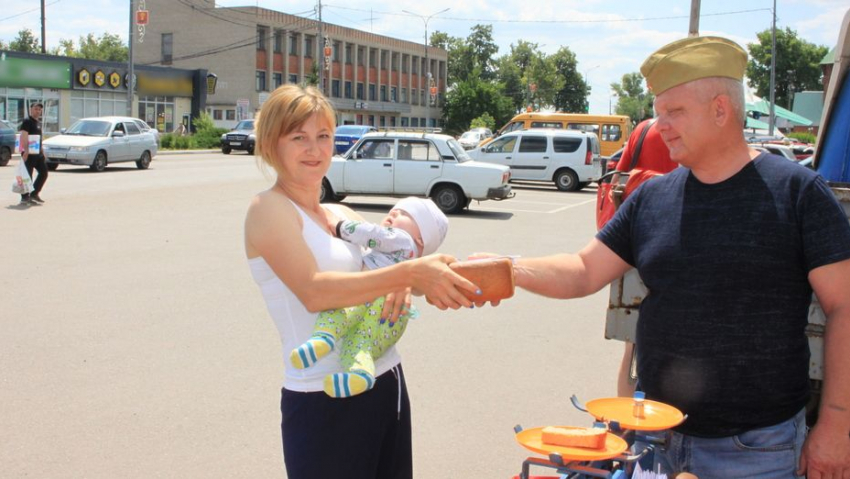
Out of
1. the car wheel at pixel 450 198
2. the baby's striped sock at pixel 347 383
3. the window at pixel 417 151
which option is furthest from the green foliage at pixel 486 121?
the baby's striped sock at pixel 347 383

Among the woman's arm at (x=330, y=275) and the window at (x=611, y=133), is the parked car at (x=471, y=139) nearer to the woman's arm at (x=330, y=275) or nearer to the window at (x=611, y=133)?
the window at (x=611, y=133)

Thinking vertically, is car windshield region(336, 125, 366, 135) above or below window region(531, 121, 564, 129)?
below

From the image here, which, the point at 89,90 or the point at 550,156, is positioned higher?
the point at 89,90

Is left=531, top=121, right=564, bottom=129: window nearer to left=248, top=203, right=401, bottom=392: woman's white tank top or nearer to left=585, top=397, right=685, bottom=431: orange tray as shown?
left=248, top=203, right=401, bottom=392: woman's white tank top

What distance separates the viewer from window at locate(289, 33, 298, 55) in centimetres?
7525

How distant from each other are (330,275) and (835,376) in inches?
55.6

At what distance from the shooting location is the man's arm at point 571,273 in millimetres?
2701

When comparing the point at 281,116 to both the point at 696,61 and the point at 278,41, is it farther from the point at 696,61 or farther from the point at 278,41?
the point at 278,41

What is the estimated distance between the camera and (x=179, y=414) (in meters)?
5.02

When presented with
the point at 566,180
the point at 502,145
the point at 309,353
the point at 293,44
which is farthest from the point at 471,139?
the point at 309,353

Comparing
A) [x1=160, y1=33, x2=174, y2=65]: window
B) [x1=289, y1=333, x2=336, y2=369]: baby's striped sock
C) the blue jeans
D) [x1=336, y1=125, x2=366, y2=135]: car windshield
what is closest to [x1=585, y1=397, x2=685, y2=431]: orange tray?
the blue jeans

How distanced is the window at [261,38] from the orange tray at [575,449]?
240ft

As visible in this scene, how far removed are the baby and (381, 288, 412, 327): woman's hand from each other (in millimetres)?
27

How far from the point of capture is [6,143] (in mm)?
26172
